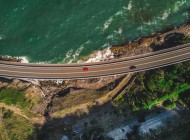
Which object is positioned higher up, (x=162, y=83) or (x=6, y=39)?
(x=6, y=39)

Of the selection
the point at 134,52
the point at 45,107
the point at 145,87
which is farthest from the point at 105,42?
the point at 45,107

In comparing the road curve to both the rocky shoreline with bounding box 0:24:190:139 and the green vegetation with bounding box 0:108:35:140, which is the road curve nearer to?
the rocky shoreline with bounding box 0:24:190:139

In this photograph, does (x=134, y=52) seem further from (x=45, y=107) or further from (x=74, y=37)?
(x=45, y=107)

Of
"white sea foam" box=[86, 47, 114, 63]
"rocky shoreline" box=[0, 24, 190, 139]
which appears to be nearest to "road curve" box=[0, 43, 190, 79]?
"white sea foam" box=[86, 47, 114, 63]

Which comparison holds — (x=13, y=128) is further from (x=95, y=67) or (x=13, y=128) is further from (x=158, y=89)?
(x=158, y=89)

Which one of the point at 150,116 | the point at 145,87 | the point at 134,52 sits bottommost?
the point at 150,116
